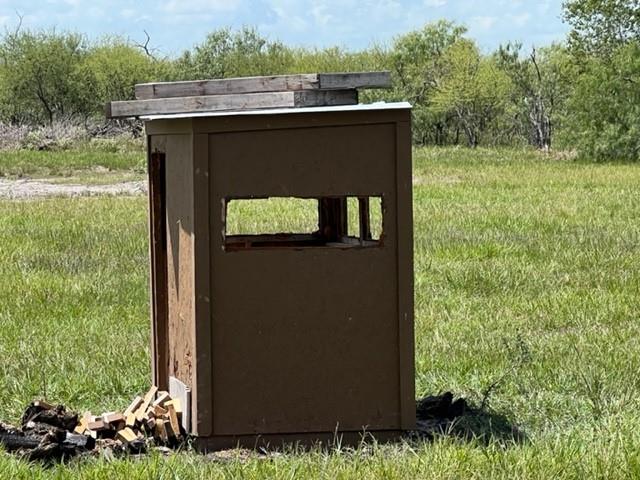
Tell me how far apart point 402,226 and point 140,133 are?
39376 millimetres

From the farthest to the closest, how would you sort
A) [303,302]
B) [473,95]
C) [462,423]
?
[473,95] < [462,423] < [303,302]

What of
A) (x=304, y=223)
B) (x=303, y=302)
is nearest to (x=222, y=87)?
(x=303, y=302)

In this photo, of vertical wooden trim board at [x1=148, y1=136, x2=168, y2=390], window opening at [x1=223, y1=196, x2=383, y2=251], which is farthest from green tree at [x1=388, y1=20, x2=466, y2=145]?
vertical wooden trim board at [x1=148, y1=136, x2=168, y2=390]

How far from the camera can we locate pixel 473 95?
54.4 m

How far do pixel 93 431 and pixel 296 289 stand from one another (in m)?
1.10

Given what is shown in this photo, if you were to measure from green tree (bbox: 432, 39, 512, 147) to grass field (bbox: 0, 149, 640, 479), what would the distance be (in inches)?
1503

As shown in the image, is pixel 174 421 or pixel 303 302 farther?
pixel 174 421

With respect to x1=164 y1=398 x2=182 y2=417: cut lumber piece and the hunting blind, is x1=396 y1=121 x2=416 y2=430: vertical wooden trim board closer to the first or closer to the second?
the hunting blind

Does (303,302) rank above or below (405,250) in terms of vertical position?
below

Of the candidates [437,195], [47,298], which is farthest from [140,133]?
[47,298]

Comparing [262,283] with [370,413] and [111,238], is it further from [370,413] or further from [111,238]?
[111,238]

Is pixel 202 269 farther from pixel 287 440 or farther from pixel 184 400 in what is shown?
pixel 287 440

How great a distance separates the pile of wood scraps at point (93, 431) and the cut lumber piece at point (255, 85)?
4.50 ft

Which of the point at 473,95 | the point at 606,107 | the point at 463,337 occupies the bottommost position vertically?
the point at 463,337
